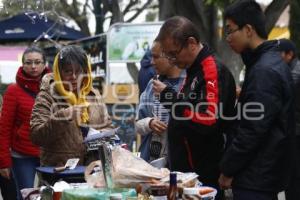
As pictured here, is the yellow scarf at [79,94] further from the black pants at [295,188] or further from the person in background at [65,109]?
the black pants at [295,188]

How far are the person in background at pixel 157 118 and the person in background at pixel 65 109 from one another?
0.35 meters

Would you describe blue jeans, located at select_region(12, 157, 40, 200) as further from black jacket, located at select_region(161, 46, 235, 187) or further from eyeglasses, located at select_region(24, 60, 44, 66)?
black jacket, located at select_region(161, 46, 235, 187)

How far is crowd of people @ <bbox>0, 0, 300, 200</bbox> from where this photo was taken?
3.88 meters

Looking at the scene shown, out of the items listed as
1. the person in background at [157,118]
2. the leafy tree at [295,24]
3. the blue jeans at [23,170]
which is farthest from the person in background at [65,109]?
the leafy tree at [295,24]

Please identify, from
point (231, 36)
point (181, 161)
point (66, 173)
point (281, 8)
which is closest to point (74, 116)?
point (66, 173)

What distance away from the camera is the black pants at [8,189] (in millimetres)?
6318

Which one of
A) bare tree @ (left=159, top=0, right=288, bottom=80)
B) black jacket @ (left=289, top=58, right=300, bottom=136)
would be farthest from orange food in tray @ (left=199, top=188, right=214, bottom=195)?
bare tree @ (left=159, top=0, right=288, bottom=80)

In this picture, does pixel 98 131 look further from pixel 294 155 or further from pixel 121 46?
pixel 121 46

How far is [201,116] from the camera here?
4.04 meters

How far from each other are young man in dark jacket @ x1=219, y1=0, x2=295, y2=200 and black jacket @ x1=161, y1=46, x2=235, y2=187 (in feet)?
0.54

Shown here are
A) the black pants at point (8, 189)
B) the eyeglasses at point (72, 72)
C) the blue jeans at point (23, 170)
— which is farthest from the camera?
the black pants at point (8, 189)

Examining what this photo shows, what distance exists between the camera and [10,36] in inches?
553

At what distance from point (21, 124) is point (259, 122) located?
279cm

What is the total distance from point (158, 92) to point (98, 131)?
0.57m
